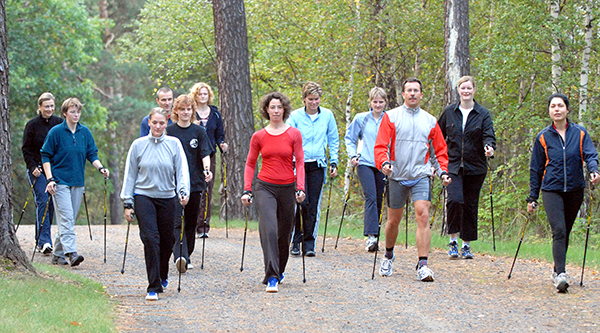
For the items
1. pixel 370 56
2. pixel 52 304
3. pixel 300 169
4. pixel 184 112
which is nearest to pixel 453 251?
pixel 300 169

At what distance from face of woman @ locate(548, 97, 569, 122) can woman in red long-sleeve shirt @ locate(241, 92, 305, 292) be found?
9.32ft

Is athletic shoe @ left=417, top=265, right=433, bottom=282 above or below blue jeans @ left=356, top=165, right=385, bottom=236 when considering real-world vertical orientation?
below

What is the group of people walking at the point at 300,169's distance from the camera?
25.4 feet

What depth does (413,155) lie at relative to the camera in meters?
8.57

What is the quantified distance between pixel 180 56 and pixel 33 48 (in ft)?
18.1

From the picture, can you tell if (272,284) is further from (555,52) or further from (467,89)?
(555,52)

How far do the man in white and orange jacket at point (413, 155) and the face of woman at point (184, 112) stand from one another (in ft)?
7.96

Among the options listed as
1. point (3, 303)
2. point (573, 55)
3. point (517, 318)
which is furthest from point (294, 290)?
point (573, 55)

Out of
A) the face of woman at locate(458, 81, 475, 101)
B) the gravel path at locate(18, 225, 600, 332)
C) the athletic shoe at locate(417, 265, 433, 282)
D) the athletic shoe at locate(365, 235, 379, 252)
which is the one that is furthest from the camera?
the athletic shoe at locate(365, 235, 379, 252)

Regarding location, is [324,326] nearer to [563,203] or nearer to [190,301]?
[190,301]

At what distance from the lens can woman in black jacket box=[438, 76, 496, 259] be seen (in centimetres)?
1021

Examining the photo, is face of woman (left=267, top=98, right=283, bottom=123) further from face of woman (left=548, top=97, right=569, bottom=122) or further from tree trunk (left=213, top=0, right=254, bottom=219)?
tree trunk (left=213, top=0, right=254, bottom=219)

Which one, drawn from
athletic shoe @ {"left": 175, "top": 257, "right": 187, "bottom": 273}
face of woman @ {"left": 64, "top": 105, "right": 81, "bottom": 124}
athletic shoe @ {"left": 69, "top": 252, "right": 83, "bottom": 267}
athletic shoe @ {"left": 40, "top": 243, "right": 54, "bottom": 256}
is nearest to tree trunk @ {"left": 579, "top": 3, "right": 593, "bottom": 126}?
athletic shoe @ {"left": 175, "top": 257, "right": 187, "bottom": 273}

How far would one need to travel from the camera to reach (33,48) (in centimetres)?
2703
